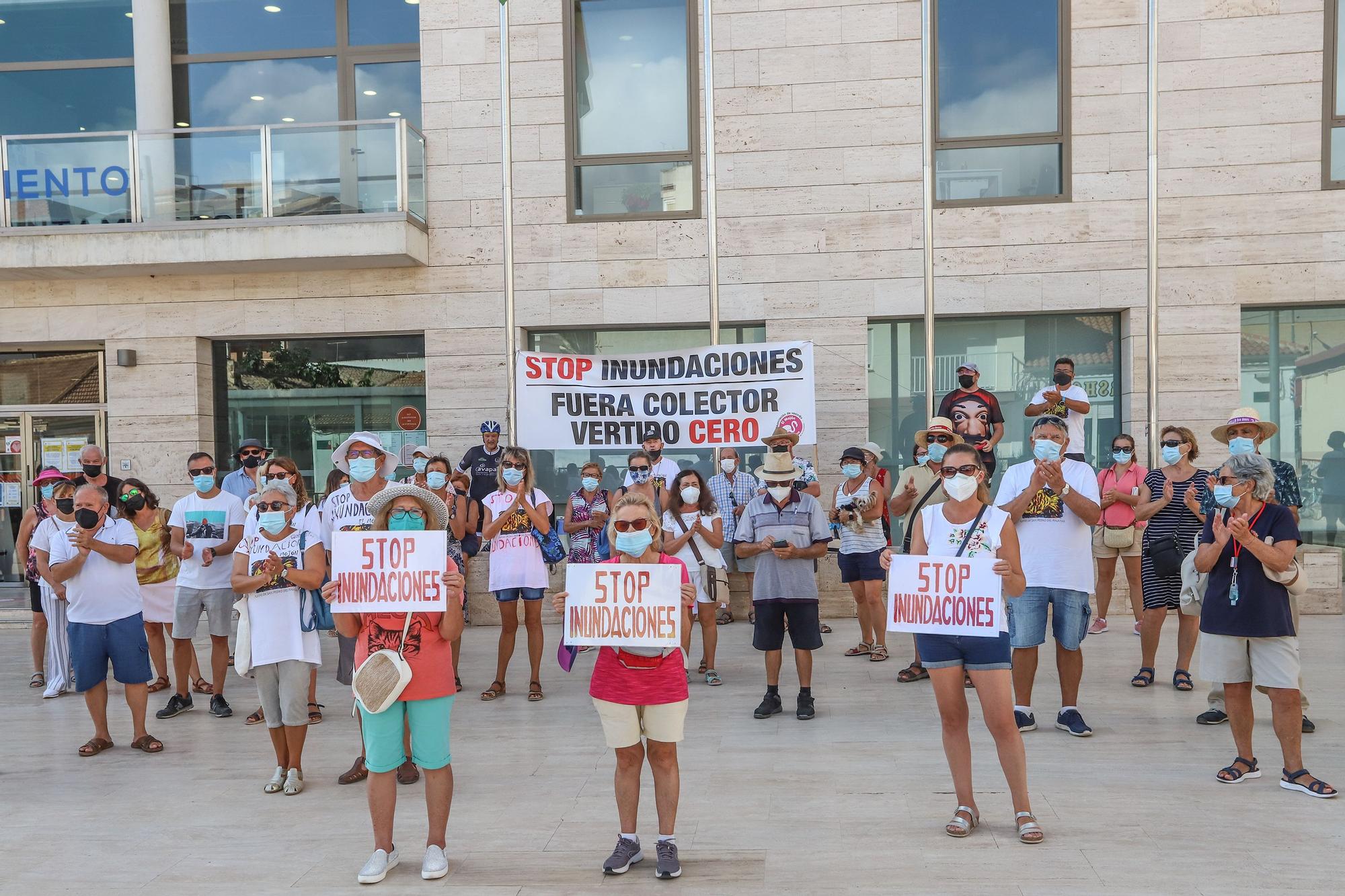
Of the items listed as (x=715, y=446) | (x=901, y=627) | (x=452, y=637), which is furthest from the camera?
(x=715, y=446)

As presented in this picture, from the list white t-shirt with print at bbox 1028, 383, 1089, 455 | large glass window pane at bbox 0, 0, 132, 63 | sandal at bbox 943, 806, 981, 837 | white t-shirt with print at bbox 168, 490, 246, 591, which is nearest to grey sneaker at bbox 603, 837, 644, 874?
sandal at bbox 943, 806, 981, 837

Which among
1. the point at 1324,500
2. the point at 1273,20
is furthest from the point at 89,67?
the point at 1324,500

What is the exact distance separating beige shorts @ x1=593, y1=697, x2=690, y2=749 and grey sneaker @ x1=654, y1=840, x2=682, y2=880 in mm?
462

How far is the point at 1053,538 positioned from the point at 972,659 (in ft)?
7.38

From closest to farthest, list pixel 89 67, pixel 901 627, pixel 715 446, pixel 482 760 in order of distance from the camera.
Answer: pixel 901 627 < pixel 482 760 < pixel 715 446 < pixel 89 67

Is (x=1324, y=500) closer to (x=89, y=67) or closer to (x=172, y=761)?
(x=172, y=761)

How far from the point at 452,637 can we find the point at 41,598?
22.7ft

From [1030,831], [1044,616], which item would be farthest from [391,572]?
[1044,616]

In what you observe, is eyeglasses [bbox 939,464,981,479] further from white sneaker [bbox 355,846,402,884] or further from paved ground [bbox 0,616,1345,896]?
white sneaker [bbox 355,846,402,884]

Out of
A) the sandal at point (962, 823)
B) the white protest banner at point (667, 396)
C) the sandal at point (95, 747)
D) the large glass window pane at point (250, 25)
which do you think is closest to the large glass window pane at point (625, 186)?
the white protest banner at point (667, 396)

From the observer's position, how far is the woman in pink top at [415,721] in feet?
15.7

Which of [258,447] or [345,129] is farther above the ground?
[345,129]

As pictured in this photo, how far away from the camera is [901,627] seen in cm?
527

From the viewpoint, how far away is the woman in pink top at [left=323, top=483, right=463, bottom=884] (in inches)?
188
